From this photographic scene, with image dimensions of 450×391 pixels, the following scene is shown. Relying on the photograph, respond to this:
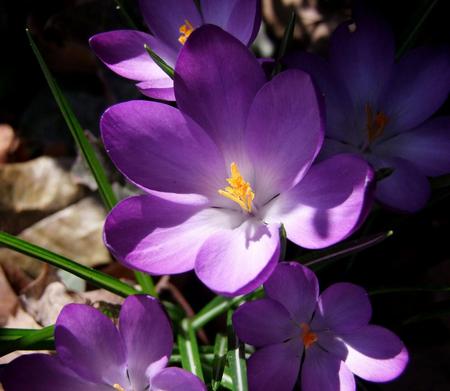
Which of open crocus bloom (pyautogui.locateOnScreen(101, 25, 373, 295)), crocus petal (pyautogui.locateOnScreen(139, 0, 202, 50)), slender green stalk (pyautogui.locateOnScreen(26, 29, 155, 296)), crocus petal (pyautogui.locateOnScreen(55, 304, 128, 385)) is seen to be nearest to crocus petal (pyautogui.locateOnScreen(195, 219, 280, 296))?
open crocus bloom (pyautogui.locateOnScreen(101, 25, 373, 295))

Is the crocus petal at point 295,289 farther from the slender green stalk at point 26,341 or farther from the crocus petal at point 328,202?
the slender green stalk at point 26,341

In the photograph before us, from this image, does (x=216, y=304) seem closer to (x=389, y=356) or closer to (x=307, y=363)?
(x=307, y=363)

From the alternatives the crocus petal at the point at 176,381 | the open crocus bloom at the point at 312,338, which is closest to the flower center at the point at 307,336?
the open crocus bloom at the point at 312,338

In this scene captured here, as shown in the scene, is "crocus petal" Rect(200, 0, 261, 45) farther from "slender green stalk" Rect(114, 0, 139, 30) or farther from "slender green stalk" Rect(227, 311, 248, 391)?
"slender green stalk" Rect(227, 311, 248, 391)

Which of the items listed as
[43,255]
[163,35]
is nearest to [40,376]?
[43,255]

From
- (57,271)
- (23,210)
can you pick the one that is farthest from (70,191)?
(57,271)
